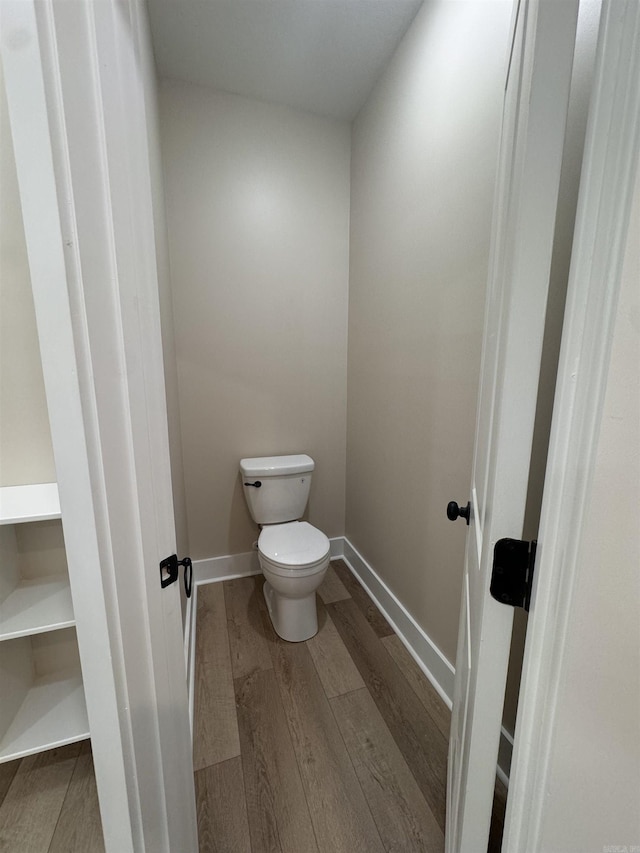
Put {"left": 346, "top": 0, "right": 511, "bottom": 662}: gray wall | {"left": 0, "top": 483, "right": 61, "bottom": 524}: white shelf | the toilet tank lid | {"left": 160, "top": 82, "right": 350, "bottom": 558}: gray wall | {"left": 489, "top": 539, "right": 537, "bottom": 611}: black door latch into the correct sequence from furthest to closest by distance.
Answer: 1. the toilet tank lid
2. {"left": 160, "top": 82, "right": 350, "bottom": 558}: gray wall
3. {"left": 346, "top": 0, "right": 511, "bottom": 662}: gray wall
4. {"left": 0, "top": 483, "right": 61, "bottom": 524}: white shelf
5. {"left": 489, "top": 539, "right": 537, "bottom": 611}: black door latch

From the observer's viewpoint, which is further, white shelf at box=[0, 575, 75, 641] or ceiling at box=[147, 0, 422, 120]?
ceiling at box=[147, 0, 422, 120]

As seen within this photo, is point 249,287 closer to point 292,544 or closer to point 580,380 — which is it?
point 292,544

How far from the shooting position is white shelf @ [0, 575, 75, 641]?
0.77 m

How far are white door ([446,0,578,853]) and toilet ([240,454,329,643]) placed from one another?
3.11 feet

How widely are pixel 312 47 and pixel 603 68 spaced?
1672mm

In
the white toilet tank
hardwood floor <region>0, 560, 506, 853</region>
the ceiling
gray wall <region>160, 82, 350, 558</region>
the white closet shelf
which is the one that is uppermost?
the ceiling

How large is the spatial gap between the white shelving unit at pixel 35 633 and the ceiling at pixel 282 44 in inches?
70.7

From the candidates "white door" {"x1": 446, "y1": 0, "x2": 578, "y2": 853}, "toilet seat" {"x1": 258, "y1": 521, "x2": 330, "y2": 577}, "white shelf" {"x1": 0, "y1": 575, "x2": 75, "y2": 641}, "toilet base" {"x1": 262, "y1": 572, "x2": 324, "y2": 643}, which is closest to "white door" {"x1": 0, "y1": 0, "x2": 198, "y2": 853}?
"white shelf" {"x1": 0, "y1": 575, "x2": 75, "y2": 641}

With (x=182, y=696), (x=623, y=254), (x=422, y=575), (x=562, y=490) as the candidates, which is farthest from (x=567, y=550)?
(x=422, y=575)

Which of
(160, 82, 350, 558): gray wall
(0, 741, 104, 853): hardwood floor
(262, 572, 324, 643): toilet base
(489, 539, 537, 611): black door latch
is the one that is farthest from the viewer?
(160, 82, 350, 558): gray wall

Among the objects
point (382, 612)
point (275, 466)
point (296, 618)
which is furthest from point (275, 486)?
point (382, 612)

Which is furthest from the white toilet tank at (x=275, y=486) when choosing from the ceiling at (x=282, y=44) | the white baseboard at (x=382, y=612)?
the ceiling at (x=282, y=44)

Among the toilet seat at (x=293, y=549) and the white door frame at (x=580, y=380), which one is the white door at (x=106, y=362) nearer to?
the white door frame at (x=580, y=380)

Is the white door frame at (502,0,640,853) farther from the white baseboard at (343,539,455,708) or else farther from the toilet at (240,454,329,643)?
the toilet at (240,454,329,643)
